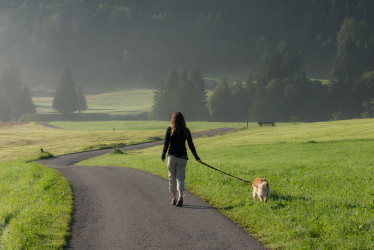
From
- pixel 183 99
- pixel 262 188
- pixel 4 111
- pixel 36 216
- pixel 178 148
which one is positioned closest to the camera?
pixel 36 216

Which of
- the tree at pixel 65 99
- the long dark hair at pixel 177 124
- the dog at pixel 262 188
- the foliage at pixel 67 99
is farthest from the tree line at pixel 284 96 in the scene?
the long dark hair at pixel 177 124

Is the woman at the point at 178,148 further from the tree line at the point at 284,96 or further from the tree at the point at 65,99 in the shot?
the tree at the point at 65,99

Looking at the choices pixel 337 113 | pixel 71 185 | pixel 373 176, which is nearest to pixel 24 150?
pixel 71 185

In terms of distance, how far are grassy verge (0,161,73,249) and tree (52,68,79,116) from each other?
144 metres

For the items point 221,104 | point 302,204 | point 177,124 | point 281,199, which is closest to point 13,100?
point 221,104

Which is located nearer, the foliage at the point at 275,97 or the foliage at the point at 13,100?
the foliage at the point at 275,97

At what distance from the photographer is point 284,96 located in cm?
13112

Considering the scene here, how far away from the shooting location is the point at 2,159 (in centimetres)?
5038

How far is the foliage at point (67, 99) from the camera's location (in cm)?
15562

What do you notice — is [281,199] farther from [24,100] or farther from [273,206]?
[24,100]

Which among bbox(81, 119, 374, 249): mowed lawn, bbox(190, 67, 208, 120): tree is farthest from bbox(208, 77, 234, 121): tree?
bbox(81, 119, 374, 249): mowed lawn

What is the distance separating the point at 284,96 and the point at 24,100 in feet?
318

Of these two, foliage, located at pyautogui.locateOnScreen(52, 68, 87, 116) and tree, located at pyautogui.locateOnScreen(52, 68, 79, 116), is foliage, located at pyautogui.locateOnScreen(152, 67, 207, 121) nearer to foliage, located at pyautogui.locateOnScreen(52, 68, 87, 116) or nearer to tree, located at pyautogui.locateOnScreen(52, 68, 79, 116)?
foliage, located at pyautogui.locateOnScreen(52, 68, 87, 116)

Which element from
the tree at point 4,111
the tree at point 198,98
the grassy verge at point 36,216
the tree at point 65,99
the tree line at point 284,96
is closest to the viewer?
the grassy verge at point 36,216
